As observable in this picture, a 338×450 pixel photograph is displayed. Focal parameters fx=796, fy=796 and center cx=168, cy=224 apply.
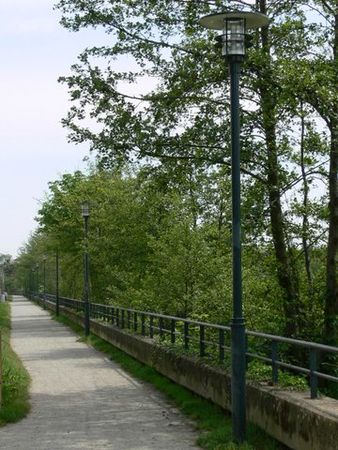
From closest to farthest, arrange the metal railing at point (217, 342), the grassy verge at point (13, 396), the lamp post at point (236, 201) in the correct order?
the metal railing at point (217, 342) → the lamp post at point (236, 201) → the grassy verge at point (13, 396)

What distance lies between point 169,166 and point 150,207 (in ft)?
44.2

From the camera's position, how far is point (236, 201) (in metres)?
9.41

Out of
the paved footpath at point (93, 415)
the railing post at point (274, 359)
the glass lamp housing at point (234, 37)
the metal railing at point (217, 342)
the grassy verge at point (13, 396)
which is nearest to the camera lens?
the metal railing at point (217, 342)

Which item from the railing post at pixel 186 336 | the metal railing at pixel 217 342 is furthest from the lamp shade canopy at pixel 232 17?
the railing post at pixel 186 336

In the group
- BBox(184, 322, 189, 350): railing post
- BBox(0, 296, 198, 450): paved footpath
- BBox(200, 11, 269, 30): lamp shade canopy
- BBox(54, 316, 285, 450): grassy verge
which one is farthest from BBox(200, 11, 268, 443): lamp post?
BBox(184, 322, 189, 350): railing post

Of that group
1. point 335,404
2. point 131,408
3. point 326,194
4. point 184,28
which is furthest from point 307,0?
point 335,404

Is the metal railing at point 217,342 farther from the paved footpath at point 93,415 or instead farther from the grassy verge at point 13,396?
the grassy verge at point 13,396

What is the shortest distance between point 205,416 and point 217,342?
3257mm

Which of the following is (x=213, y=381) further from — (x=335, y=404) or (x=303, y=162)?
(x=303, y=162)

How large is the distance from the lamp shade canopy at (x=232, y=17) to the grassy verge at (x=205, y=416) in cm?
488

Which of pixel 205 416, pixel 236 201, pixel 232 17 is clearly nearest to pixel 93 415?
A: pixel 205 416

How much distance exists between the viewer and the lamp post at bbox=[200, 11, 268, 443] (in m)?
9.28

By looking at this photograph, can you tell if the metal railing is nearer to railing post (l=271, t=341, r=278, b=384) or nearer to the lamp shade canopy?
railing post (l=271, t=341, r=278, b=384)

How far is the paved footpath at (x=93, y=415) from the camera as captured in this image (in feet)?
33.1
